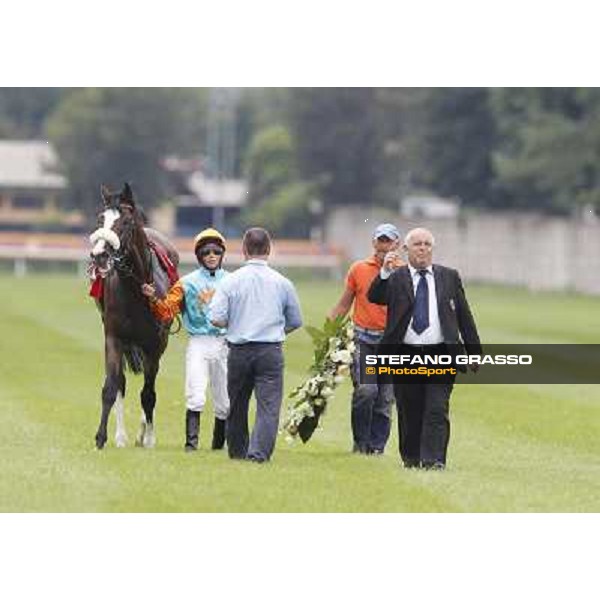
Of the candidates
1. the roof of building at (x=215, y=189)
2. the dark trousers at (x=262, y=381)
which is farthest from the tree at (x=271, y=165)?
the dark trousers at (x=262, y=381)

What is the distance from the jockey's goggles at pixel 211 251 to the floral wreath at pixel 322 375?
124cm

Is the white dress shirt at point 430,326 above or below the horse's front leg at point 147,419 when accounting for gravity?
above

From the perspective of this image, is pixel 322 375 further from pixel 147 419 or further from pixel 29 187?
pixel 29 187

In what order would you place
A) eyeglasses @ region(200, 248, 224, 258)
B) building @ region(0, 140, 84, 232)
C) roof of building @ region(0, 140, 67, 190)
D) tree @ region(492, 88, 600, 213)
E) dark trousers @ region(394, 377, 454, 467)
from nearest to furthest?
dark trousers @ region(394, 377, 454, 467), eyeglasses @ region(200, 248, 224, 258), tree @ region(492, 88, 600, 213), building @ region(0, 140, 84, 232), roof of building @ region(0, 140, 67, 190)

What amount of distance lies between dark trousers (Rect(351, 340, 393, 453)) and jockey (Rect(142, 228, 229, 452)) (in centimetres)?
122

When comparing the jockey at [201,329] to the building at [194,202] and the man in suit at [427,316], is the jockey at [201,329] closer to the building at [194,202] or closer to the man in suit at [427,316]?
the man in suit at [427,316]

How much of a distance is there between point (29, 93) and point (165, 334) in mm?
127437

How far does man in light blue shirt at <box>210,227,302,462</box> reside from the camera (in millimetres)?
19531

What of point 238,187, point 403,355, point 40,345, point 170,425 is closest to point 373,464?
point 403,355

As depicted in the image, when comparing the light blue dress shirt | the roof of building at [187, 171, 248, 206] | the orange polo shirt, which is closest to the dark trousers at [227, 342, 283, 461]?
the light blue dress shirt

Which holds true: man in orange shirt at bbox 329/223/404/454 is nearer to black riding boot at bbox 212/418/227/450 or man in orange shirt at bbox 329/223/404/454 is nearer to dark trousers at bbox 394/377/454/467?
black riding boot at bbox 212/418/227/450

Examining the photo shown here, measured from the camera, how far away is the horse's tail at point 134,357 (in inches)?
859

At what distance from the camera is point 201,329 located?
20812 mm

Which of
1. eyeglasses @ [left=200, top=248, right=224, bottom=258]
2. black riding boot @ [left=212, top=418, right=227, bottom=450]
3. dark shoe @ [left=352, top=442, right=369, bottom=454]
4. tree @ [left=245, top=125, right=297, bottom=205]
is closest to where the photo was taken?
eyeglasses @ [left=200, top=248, right=224, bottom=258]
